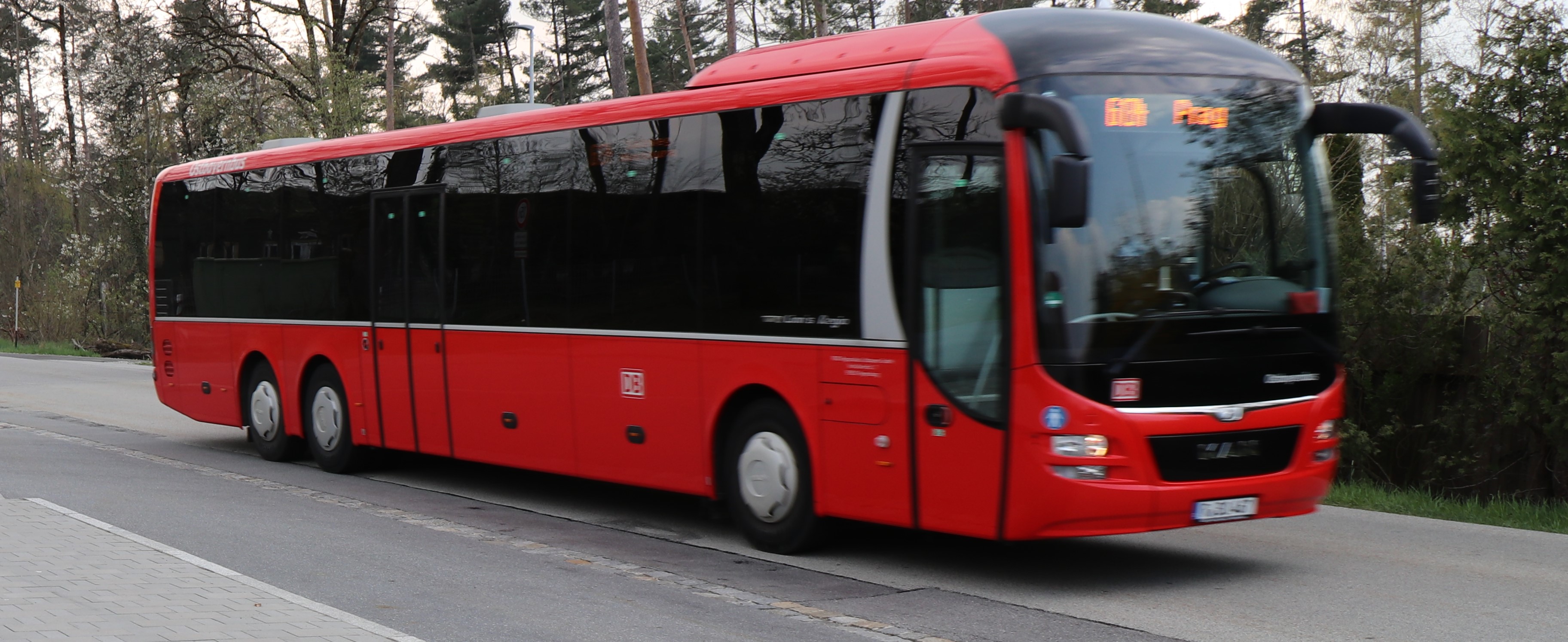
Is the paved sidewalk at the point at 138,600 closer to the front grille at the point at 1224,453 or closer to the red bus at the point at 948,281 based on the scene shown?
the red bus at the point at 948,281

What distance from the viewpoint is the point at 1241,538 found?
9.24 metres

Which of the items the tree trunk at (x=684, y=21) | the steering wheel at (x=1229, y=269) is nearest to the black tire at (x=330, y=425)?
the steering wheel at (x=1229, y=269)

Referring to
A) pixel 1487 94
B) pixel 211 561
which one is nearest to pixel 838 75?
pixel 211 561

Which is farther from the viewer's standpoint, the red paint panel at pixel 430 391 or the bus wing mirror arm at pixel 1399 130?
the red paint panel at pixel 430 391

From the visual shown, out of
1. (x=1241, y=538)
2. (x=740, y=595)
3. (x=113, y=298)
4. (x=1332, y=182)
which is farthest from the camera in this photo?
(x=113, y=298)

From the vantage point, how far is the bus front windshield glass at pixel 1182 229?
7.21 metres

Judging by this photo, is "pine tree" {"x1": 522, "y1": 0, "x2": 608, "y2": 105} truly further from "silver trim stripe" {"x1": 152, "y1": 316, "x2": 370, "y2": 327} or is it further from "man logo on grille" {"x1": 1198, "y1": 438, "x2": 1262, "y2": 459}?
"man logo on grille" {"x1": 1198, "y1": 438, "x2": 1262, "y2": 459}

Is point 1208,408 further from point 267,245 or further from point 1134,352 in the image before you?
point 267,245

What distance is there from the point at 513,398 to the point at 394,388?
185 centimetres

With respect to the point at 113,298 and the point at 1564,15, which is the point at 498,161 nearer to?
the point at 1564,15

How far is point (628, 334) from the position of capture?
9.77 m

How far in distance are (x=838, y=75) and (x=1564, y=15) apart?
6.57 meters

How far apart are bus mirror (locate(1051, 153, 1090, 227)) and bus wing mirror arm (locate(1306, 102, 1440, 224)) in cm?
213

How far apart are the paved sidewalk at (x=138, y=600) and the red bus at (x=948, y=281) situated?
9.35 ft
